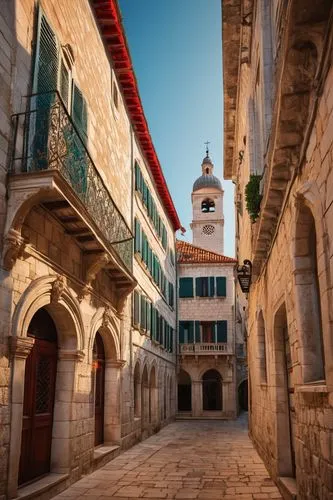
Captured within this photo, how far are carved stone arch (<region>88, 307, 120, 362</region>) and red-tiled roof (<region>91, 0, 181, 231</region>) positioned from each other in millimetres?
6893

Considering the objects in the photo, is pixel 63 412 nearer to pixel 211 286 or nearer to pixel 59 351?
pixel 59 351

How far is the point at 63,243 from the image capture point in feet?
28.6

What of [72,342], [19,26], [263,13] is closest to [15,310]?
[72,342]

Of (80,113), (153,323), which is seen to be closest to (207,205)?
(153,323)

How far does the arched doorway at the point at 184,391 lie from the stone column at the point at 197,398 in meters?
1.50

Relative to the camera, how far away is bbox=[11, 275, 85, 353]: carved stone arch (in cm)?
684

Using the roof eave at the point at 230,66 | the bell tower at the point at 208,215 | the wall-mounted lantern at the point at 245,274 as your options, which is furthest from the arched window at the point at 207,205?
the wall-mounted lantern at the point at 245,274

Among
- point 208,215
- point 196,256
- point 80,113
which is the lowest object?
point 80,113

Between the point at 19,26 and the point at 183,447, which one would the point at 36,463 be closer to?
the point at 19,26

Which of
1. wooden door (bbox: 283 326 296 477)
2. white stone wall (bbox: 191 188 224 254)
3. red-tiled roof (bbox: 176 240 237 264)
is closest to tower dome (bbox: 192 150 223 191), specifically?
white stone wall (bbox: 191 188 224 254)

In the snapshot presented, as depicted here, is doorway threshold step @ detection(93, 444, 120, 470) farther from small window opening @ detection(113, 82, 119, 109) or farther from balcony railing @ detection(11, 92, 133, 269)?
small window opening @ detection(113, 82, 119, 109)

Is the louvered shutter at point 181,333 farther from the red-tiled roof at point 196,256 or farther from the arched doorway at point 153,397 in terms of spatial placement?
the arched doorway at point 153,397

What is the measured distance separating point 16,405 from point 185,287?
953 inches

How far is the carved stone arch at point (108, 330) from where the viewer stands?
418 inches
